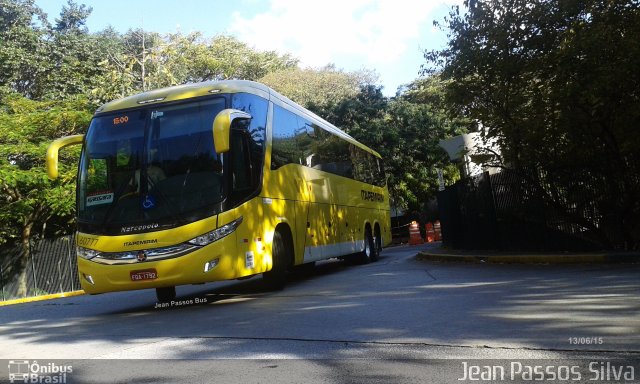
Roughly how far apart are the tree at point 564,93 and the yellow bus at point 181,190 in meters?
5.26

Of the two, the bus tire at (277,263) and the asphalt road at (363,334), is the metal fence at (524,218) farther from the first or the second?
the bus tire at (277,263)

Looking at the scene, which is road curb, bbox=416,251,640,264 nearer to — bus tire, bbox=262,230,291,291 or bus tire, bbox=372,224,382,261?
bus tire, bbox=372,224,382,261

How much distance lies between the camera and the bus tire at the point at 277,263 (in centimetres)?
991

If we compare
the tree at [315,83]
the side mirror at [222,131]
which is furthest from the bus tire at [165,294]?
the tree at [315,83]

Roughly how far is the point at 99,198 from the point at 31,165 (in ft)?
50.0

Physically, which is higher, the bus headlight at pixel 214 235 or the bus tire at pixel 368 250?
the bus headlight at pixel 214 235

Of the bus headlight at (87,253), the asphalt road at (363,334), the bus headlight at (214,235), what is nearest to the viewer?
the asphalt road at (363,334)

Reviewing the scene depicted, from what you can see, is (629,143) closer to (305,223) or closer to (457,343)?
(305,223)

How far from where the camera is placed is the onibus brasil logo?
4805 mm

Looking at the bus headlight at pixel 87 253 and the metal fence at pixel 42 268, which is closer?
the bus headlight at pixel 87 253

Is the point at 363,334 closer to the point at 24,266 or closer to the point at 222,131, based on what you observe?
the point at 222,131

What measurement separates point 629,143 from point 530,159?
6.55ft

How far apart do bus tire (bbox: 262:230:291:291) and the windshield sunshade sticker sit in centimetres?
271

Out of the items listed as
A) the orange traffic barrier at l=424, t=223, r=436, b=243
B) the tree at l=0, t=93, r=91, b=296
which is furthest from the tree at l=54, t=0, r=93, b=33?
the orange traffic barrier at l=424, t=223, r=436, b=243
